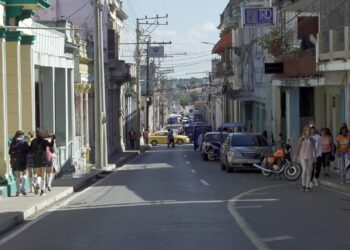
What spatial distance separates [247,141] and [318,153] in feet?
27.9

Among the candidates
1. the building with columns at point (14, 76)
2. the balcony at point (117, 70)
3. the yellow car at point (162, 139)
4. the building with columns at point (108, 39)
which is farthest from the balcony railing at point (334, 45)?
the yellow car at point (162, 139)

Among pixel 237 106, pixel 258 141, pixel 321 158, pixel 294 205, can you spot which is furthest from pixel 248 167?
pixel 237 106

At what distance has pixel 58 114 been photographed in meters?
33.3

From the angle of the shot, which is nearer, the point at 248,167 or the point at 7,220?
the point at 7,220

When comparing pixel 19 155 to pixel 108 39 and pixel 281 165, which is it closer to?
pixel 281 165

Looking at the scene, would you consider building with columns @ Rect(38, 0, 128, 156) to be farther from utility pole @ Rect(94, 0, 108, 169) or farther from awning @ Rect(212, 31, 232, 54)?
utility pole @ Rect(94, 0, 108, 169)

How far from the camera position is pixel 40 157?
22047mm

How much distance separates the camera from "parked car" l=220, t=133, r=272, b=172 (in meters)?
33.1

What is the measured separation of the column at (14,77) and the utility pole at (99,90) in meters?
12.7

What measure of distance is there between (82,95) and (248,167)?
11660 millimetres

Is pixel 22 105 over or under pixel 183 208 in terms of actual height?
over

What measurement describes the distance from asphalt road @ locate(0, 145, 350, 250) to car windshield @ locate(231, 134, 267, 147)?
8.63 meters

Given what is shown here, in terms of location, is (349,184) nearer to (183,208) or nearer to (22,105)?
(183,208)

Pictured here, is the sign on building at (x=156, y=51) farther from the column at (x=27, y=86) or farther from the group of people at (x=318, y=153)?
the column at (x=27, y=86)
